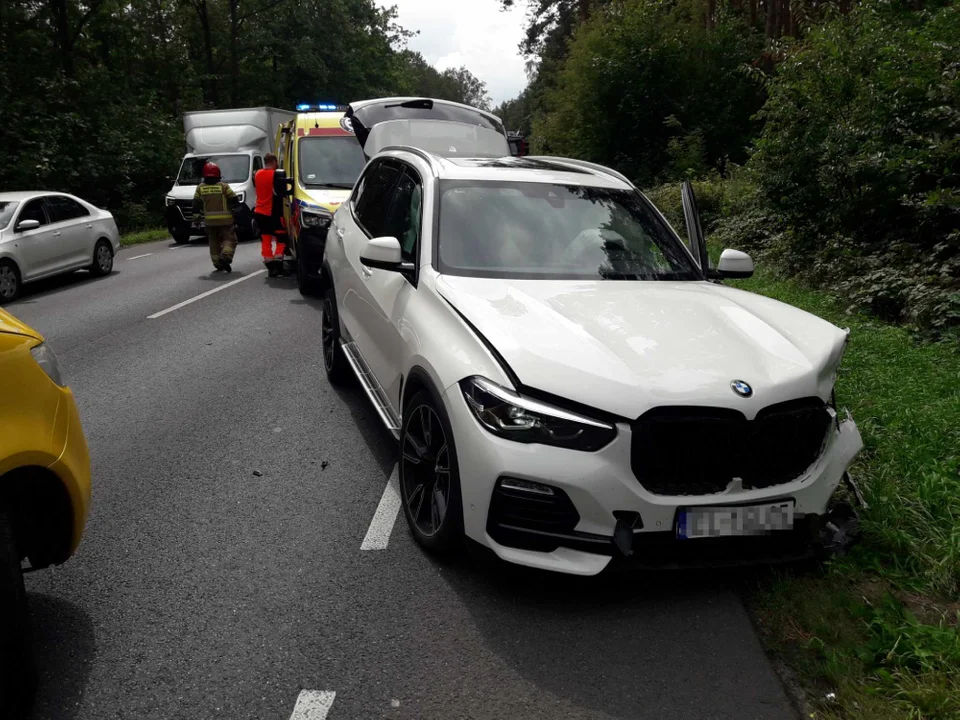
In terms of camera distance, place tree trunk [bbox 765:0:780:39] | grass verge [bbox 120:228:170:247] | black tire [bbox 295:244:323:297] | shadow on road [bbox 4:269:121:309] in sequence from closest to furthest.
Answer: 1. black tire [bbox 295:244:323:297]
2. shadow on road [bbox 4:269:121:309]
3. grass verge [bbox 120:228:170:247]
4. tree trunk [bbox 765:0:780:39]

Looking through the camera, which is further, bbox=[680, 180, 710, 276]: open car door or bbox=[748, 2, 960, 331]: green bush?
bbox=[748, 2, 960, 331]: green bush

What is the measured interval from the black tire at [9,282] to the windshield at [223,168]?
9.57 m

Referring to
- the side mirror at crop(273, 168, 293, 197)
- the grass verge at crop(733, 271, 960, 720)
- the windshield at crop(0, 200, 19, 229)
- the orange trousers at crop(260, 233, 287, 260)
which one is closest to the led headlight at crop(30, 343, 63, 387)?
the grass verge at crop(733, 271, 960, 720)

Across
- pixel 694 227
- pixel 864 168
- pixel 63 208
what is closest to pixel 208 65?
pixel 63 208

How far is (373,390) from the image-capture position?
206 inches

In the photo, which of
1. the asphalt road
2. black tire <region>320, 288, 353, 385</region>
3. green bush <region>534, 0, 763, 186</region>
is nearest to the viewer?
the asphalt road

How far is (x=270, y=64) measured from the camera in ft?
156

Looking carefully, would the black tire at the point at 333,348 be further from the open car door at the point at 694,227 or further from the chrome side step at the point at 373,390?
the open car door at the point at 694,227

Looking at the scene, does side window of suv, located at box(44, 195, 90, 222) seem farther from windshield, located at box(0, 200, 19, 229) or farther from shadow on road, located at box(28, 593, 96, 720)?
shadow on road, located at box(28, 593, 96, 720)

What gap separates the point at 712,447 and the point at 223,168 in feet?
67.1

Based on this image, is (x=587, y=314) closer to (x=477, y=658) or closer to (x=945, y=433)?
(x=477, y=658)

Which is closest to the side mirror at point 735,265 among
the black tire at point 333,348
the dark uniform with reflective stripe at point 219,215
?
the black tire at point 333,348

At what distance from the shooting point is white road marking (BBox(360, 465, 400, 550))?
13.8 feet

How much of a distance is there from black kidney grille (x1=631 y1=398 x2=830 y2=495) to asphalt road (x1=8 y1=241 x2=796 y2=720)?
603mm
